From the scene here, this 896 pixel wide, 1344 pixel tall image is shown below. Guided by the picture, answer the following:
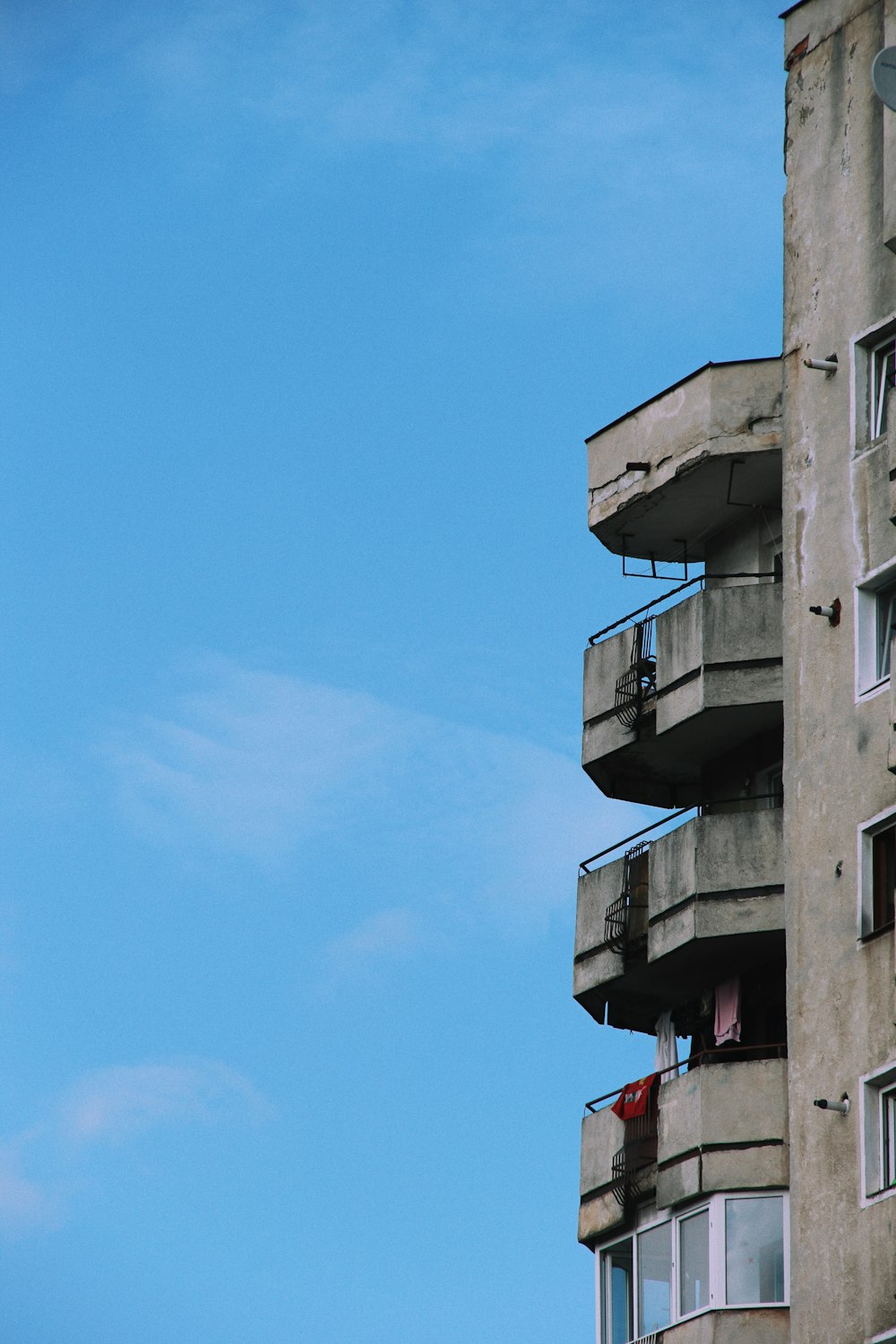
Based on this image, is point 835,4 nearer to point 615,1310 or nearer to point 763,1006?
point 763,1006

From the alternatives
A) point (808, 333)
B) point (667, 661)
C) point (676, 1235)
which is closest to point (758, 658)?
point (667, 661)

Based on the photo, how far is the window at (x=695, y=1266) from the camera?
35812 mm

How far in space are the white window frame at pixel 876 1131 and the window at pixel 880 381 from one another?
891 cm

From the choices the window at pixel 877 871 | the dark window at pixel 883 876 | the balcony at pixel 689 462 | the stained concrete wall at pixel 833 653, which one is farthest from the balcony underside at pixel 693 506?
the dark window at pixel 883 876

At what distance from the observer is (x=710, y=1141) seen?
36781 millimetres

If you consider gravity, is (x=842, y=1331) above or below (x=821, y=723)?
below

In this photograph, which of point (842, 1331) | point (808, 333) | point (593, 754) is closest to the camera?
point (842, 1331)

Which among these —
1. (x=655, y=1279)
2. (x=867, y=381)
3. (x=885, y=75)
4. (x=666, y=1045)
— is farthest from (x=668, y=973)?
(x=885, y=75)

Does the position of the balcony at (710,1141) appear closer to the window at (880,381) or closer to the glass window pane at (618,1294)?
the glass window pane at (618,1294)

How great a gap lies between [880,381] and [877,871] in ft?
23.0

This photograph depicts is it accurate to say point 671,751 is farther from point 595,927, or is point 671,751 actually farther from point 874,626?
point 874,626

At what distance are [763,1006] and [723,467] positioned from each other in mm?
8040

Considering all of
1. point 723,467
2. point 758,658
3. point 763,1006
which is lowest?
point 763,1006

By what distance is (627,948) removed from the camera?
40.6 metres
